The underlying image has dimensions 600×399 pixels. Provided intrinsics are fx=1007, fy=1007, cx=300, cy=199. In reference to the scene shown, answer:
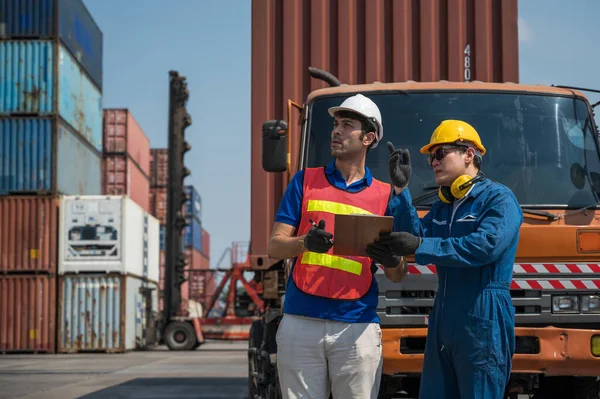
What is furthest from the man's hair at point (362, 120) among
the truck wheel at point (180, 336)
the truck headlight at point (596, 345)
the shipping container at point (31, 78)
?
the truck wheel at point (180, 336)

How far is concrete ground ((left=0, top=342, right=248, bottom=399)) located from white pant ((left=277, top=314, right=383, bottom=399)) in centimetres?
803

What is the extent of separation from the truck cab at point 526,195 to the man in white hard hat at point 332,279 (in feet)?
5.52

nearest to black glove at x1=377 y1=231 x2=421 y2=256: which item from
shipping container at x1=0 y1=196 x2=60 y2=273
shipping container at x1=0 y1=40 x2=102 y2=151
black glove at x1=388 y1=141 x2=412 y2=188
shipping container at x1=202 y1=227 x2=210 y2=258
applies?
black glove at x1=388 y1=141 x2=412 y2=188

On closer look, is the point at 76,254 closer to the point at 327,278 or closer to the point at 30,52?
the point at 30,52

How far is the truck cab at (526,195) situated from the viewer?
581cm

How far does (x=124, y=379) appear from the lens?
15539 mm

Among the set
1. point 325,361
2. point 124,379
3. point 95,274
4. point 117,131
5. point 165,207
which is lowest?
point 124,379

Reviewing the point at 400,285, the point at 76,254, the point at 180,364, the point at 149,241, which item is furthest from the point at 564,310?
the point at 149,241

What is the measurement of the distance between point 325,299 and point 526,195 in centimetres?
268

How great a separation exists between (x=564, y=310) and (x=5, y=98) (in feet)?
78.0

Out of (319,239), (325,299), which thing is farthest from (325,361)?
(319,239)

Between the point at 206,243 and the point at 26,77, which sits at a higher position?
the point at 26,77

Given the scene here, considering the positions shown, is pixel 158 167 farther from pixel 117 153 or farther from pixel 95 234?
pixel 95 234

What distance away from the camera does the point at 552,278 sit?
5.85 meters
